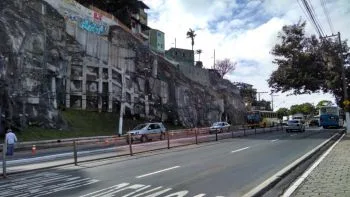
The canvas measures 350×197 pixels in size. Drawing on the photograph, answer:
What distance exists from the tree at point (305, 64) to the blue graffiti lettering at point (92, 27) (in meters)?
20.9

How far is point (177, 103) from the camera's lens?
62500 millimetres

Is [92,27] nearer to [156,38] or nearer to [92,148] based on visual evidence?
[92,148]

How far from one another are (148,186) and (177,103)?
5090cm

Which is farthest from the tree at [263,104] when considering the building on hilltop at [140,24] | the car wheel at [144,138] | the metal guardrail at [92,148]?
the car wheel at [144,138]

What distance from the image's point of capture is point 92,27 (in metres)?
50.6

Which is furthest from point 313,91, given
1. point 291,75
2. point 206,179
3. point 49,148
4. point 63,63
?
point 206,179

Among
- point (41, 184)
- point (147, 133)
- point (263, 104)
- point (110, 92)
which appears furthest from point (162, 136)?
point (263, 104)

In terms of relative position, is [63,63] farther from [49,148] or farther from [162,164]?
[162,164]

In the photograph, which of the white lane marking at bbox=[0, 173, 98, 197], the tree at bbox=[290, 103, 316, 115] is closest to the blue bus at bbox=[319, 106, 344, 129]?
the white lane marking at bbox=[0, 173, 98, 197]

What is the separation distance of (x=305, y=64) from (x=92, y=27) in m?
24.9

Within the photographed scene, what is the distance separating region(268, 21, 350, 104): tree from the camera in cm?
4659

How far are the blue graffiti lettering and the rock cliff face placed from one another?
0.11 meters

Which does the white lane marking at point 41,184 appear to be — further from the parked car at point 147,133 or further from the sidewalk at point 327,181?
the parked car at point 147,133

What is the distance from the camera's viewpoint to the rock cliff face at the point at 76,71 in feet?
123
